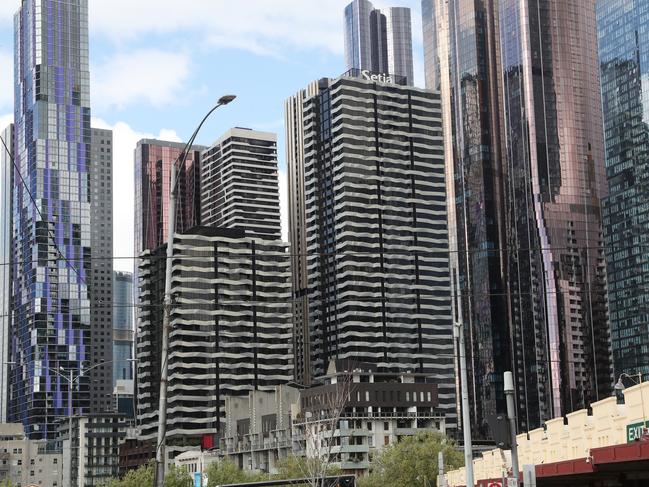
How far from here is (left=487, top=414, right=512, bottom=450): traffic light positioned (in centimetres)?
2492

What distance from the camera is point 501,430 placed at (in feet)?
82.2

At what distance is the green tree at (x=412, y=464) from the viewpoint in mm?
127125

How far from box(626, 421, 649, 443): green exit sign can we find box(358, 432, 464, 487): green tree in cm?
8612

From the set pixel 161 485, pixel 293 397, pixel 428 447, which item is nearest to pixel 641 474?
pixel 161 485

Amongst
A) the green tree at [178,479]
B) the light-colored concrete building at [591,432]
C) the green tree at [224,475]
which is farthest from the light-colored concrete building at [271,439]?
the light-colored concrete building at [591,432]

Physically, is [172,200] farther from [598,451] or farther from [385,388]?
[385,388]

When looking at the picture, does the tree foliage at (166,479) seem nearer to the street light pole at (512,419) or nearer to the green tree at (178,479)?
the green tree at (178,479)

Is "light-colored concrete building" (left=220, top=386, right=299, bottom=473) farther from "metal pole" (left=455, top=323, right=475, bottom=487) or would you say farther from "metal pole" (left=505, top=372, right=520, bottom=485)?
"metal pole" (left=505, top=372, right=520, bottom=485)

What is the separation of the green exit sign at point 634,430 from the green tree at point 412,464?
86.1m

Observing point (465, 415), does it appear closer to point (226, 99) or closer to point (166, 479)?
point (226, 99)

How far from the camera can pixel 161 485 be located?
24438mm

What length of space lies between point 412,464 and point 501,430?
349 ft

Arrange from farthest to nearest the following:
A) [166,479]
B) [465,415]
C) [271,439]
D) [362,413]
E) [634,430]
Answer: [271,439], [362,413], [166,479], [465,415], [634,430]

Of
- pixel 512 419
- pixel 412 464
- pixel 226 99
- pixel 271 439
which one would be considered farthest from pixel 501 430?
pixel 271 439
